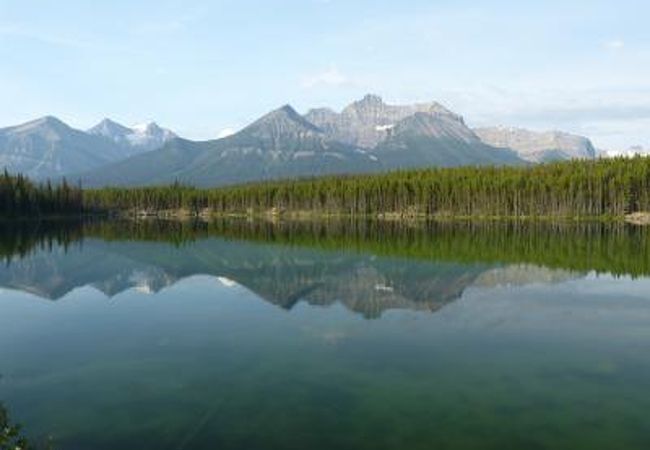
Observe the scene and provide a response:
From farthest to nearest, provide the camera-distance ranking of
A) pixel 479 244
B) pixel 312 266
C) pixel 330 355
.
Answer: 1. pixel 479 244
2. pixel 312 266
3. pixel 330 355

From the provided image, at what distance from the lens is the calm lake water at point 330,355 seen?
26.2 m

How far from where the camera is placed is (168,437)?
2530cm

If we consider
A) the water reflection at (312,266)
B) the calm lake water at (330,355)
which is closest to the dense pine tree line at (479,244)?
the water reflection at (312,266)

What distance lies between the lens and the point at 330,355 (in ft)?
130

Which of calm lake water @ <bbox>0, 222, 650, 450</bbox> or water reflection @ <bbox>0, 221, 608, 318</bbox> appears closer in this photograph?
calm lake water @ <bbox>0, 222, 650, 450</bbox>

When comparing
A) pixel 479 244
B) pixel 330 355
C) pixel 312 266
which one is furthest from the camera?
pixel 479 244

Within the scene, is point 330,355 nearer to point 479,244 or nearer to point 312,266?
point 312,266

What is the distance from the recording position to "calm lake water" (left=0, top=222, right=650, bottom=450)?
26.2m

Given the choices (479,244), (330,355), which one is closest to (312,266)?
(479,244)

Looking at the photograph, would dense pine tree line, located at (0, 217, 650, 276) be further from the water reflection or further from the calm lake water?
the calm lake water

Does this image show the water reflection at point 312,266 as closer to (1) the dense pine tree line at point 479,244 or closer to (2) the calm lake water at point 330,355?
(1) the dense pine tree line at point 479,244

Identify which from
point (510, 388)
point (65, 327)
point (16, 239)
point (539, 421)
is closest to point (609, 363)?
point (510, 388)

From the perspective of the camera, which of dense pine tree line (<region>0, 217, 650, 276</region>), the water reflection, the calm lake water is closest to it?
the calm lake water

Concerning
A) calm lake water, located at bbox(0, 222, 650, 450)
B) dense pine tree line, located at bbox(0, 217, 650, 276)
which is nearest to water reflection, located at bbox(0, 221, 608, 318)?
dense pine tree line, located at bbox(0, 217, 650, 276)
